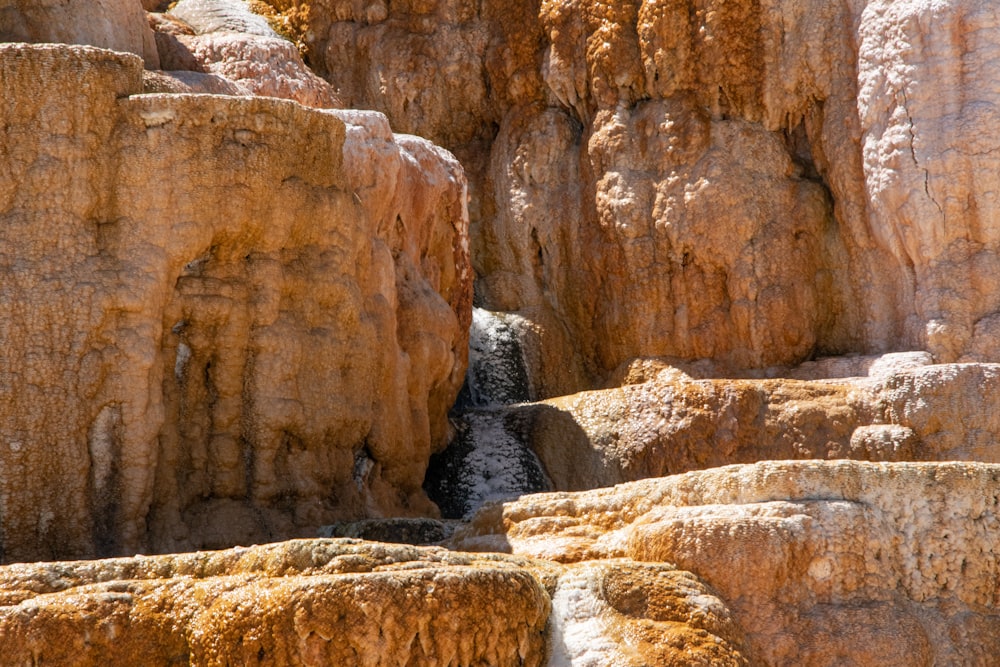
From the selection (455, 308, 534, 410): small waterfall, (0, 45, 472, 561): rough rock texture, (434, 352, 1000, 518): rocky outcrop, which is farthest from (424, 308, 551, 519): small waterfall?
(0, 45, 472, 561): rough rock texture

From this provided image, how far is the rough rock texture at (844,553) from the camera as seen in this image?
9.18m

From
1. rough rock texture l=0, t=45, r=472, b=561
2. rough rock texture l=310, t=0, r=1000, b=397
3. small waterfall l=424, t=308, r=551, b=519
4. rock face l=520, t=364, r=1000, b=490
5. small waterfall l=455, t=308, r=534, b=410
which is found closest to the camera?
rough rock texture l=0, t=45, r=472, b=561

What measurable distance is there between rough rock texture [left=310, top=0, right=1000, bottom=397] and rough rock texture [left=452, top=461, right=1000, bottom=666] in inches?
252

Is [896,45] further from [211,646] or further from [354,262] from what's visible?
[211,646]

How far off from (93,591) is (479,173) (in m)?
13.0

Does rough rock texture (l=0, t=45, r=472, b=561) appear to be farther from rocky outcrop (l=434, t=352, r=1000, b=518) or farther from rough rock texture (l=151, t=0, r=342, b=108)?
rough rock texture (l=151, t=0, r=342, b=108)

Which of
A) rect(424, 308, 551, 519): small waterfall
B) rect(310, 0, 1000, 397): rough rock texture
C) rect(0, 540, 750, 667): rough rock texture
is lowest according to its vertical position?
rect(0, 540, 750, 667): rough rock texture

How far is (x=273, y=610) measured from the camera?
7.73 metres

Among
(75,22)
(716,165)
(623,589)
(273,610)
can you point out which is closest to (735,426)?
(716,165)

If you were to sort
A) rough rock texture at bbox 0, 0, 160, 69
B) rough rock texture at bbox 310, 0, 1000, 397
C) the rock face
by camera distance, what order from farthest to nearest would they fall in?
1. rough rock texture at bbox 310, 0, 1000, 397
2. the rock face
3. rough rock texture at bbox 0, 0, 160, 69

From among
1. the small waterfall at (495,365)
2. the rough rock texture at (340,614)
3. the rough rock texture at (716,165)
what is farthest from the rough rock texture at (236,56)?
the rough rock texture at (340,614)

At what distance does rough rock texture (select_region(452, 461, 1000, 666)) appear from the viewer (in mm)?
9180

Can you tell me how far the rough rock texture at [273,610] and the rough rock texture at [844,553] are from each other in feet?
4.81

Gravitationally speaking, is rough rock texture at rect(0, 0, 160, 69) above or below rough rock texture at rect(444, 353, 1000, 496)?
above
